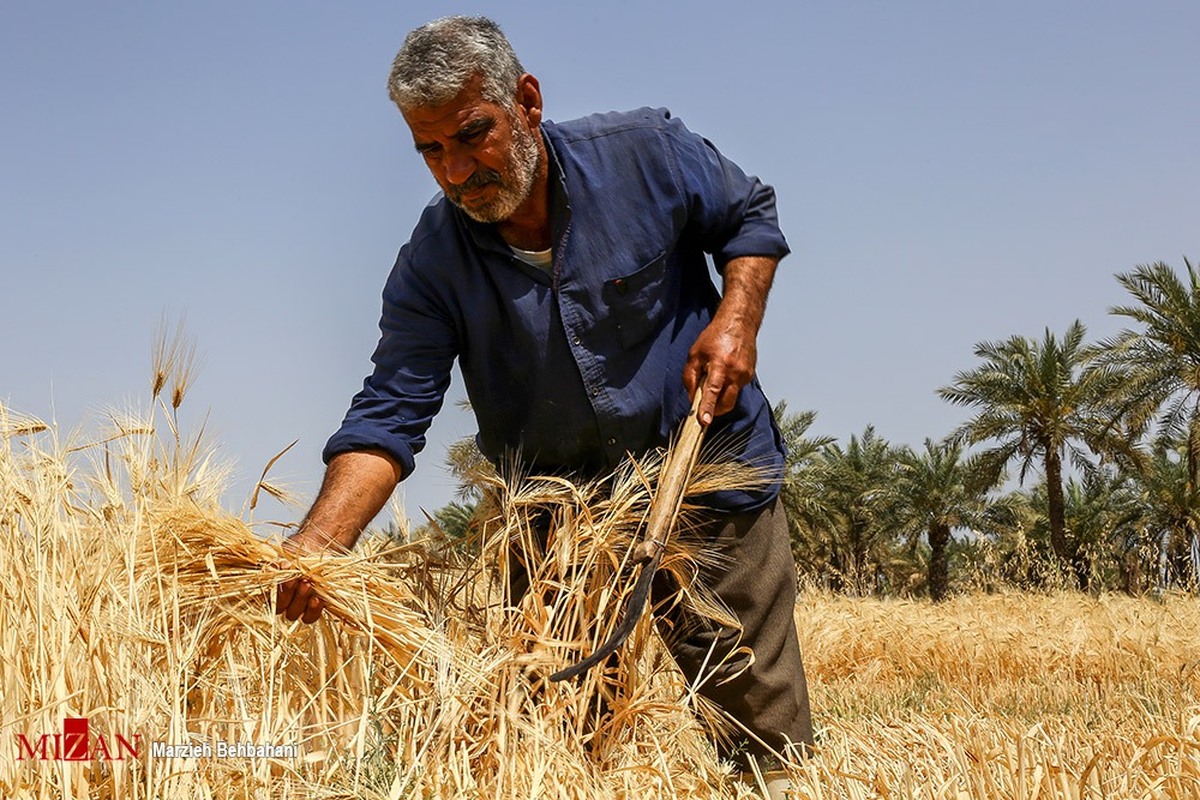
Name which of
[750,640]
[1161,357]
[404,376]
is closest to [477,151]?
[404,376]

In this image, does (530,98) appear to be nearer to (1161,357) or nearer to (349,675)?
(349,675)

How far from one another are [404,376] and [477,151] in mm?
591

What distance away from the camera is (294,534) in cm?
280

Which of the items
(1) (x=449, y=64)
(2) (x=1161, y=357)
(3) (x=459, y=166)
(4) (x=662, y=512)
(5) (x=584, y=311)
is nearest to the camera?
(4) (x=662, y=512)

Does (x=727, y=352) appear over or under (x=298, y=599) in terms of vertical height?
over

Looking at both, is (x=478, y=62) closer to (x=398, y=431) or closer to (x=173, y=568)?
(x=398, y=431)

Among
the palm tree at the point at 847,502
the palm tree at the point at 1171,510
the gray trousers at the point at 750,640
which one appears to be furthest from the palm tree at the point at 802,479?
the gray trousers at the point at 750,640

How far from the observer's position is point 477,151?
3.04 m

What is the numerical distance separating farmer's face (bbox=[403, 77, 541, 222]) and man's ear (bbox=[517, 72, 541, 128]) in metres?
0.05

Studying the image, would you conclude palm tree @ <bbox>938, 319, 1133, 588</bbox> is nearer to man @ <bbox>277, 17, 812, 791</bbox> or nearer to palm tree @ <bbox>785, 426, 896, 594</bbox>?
palm tree @ <bbox>785, 426, 896, 594</bbox>

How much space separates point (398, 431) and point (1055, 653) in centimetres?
739

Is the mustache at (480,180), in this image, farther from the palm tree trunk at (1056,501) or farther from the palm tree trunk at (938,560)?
the palm tree trunk at (938,560)

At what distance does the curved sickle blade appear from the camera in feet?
8.87

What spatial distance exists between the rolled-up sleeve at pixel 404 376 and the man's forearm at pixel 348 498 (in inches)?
1.4
